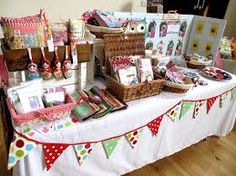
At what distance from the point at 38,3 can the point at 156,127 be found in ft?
5.88

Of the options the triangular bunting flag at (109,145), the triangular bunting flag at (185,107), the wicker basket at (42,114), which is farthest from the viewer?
the triangular bunting flag at (185,107)

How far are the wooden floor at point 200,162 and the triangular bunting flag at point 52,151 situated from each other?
2.45 ft

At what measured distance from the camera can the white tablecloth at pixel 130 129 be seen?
101 cm

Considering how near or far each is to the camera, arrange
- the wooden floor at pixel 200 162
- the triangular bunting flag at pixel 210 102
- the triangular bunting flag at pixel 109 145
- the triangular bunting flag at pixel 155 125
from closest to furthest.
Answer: the triangular bunting flag at pixel 109 145
the triangular bunting flag at pixel 155 125
the triangular bunting flag at pixel 210 102
the wooden floor at pixel 200 162

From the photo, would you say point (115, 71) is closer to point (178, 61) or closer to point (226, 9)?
point (178, 61)

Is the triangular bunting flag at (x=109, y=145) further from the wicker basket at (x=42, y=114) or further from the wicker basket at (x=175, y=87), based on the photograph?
the wicker basket at (x=175, y=87)

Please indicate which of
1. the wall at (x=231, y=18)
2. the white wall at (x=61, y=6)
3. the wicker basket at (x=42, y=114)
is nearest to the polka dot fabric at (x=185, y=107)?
the wicker basket at (x=42, y=114)

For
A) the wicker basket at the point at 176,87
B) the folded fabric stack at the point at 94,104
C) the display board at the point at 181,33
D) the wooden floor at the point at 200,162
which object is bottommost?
the wooden floor at the point at 200,162

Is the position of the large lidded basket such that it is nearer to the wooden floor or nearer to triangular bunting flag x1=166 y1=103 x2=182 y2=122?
triangular bunting flag x1=166 y1=103 x2=182 y2=122

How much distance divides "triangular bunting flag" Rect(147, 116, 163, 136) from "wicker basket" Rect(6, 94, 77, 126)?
1.68ft

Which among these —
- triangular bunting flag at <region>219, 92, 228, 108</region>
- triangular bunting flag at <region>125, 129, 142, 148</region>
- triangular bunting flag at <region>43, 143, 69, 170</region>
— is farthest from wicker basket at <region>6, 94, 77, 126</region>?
triangular bunting flag at <region>219, 92, 228, 108</region>

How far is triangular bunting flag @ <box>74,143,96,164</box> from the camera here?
1.08 meters

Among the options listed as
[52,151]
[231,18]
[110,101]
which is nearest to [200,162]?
[110,101]

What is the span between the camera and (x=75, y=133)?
40.2 inches
